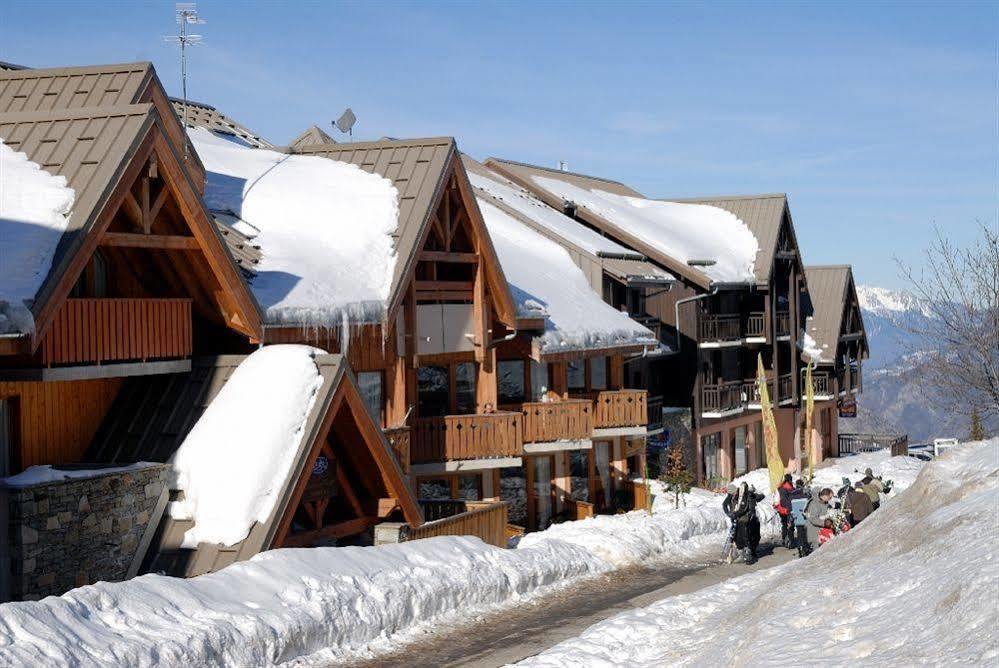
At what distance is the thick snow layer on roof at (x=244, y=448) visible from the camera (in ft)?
58.0

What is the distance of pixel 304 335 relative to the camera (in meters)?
22.2

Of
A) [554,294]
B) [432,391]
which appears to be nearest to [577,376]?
[554,294]

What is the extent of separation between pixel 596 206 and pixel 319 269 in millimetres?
25007

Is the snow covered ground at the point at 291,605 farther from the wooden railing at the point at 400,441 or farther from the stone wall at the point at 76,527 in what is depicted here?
the wooden railing at the point at 400,441

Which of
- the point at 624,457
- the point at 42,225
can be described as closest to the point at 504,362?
the point at 624,457

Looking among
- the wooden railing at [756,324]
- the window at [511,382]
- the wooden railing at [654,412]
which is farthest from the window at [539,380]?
the wooden railing at [756,324]

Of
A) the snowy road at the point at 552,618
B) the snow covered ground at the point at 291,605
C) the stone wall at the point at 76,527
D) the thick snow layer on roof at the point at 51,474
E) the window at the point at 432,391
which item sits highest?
the window at the point at 432,391

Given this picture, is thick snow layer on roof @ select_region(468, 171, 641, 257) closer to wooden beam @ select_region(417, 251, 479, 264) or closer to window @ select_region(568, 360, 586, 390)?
window @ select_region(568, 360, 586, 390)

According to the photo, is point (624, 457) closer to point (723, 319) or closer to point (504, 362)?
point (504, 362)

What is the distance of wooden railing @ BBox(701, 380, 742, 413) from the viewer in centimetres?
4525

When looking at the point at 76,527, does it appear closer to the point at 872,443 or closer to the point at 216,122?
the point at 216,122

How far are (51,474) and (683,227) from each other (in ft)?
121

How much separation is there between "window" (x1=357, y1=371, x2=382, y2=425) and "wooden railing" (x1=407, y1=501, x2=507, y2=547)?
9.33 feet

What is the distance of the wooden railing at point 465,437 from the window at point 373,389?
1156 mm
